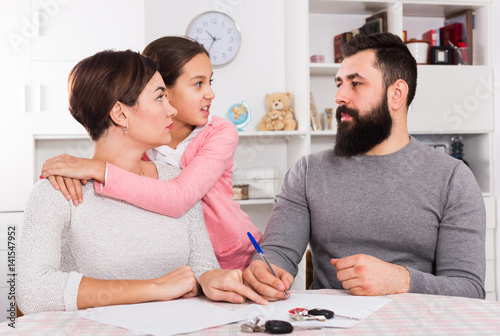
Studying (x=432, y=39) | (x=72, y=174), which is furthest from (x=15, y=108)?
(x=432, y=39)

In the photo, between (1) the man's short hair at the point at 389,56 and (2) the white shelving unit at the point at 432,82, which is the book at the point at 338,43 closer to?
(2) the white shelving unit at the point at 432,82

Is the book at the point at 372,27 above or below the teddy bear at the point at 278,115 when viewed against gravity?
above

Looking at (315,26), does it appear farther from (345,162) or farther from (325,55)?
(345,162)

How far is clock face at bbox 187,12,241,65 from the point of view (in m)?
3.43

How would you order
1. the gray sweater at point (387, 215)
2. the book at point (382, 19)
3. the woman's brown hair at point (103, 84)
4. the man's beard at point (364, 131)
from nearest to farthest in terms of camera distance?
the woman's brown hair at point (103, 84)
the gray sweater at point (387, 215)
the man's beard at point (364, 131)
the book at point (382, 19)

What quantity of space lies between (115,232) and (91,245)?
0.06 meters

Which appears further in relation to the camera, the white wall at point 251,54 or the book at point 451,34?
the book at point 451,34

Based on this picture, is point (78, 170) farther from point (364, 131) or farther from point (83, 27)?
point (83, 27)

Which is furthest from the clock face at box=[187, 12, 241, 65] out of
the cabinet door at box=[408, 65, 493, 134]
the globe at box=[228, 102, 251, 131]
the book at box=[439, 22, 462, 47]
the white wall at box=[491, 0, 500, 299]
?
the white wall at box=[491, 0, 500, 299]

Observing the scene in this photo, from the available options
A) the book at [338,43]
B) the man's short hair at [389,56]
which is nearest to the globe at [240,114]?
the book at [338,43]

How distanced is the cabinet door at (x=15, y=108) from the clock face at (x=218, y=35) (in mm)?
1036

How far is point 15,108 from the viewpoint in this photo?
2924 millimetres

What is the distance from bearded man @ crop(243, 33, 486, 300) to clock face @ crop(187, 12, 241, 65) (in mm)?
1741

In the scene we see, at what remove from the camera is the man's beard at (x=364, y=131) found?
5.51ft
